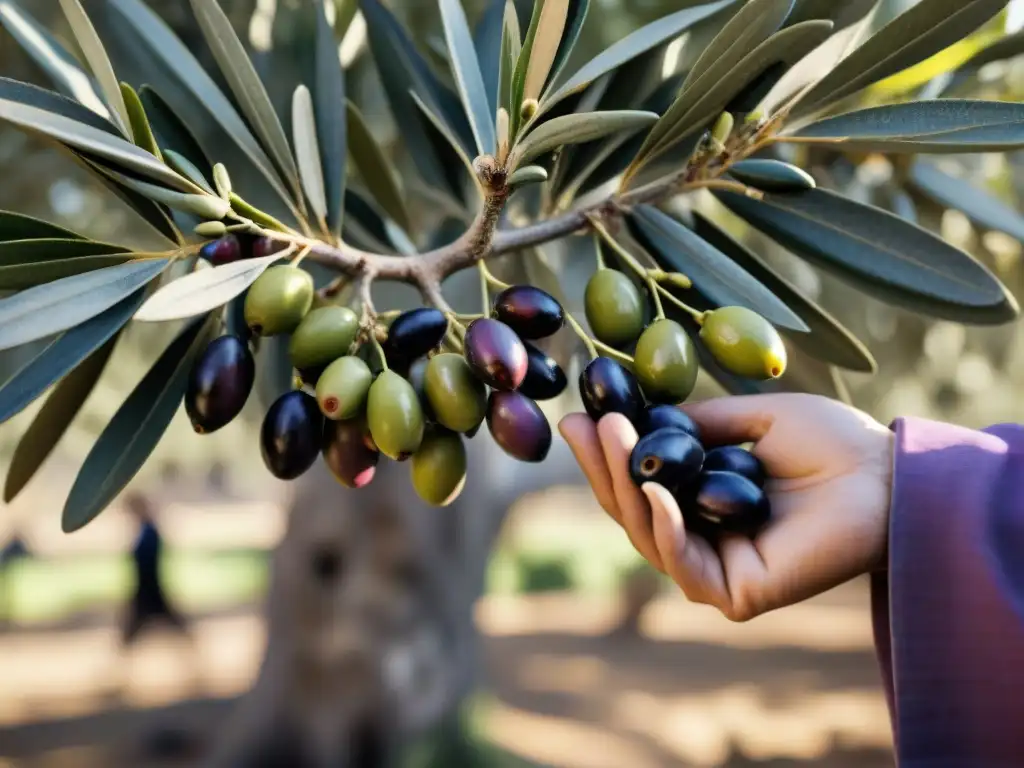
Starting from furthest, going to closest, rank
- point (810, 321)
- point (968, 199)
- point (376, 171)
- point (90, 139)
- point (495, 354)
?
point (968, 199)
point (376, 171)
point (810, 321)
point (495, 354)
point (90, 139)

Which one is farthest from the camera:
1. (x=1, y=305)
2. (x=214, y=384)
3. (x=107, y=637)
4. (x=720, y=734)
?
(x=107, y=637)

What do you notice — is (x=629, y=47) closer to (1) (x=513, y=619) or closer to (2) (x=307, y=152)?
(2) (x=307, y=152)


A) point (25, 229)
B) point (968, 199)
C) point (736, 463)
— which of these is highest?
point (25, 229)

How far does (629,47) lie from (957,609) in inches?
26.7

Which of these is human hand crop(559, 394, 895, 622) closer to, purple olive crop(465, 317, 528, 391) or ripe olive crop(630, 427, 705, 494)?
ripe olive crop(630, 427, 705, 494)

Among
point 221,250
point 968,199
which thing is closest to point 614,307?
point 221,250

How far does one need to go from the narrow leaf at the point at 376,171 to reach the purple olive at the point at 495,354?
0.49 metres

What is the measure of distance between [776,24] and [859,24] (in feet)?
0.68

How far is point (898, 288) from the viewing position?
1050 mm

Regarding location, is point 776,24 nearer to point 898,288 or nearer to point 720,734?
point 898,288

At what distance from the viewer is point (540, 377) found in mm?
947

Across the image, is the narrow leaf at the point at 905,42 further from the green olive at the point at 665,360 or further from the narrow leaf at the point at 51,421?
the narrow leaf at the point at 51,421

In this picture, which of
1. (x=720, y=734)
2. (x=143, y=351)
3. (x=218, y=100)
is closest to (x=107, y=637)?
(x=720, y=734)

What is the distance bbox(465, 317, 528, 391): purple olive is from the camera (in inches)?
33.8
